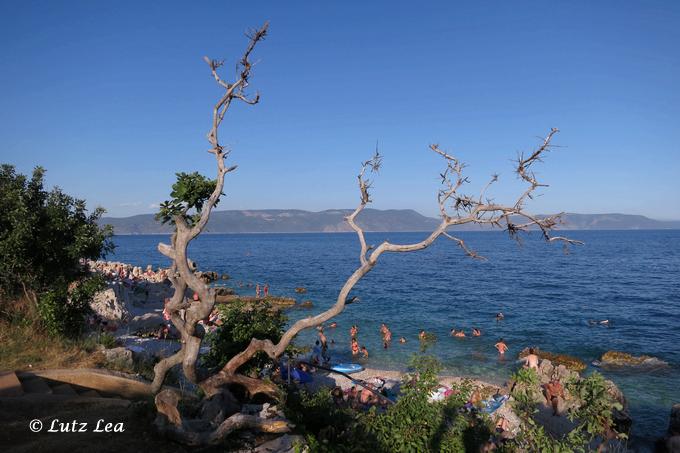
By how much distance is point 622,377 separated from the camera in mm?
21703

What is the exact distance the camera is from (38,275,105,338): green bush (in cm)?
1475

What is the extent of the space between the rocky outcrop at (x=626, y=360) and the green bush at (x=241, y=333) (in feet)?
66.5

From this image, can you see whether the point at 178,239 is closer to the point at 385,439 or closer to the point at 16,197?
the point at 385,439

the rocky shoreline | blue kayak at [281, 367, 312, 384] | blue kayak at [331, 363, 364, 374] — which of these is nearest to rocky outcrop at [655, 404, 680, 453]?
the rocky shoreline

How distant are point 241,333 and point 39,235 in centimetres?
881

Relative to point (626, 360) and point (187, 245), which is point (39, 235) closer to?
point (187, 245)

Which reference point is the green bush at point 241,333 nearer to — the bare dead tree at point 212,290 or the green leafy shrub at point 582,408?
the bare dead tree at point 212,290

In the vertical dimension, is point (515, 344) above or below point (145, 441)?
below

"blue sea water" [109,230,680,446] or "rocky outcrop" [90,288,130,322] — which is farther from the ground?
"rocky outcrop" [90,288,130,322]

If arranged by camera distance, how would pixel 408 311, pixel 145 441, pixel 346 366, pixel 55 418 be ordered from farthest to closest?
pixel 408 311 → pixel 346 366 → pixel 55 418 → pixel 145 441

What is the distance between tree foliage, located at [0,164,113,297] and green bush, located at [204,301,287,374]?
7.10 m

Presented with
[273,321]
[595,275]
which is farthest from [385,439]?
[595,275]

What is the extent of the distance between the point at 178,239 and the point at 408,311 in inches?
1223

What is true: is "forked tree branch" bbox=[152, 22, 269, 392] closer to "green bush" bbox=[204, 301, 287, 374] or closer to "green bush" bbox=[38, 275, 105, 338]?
"green bush" bbox=[204, 301, 287, 374]
